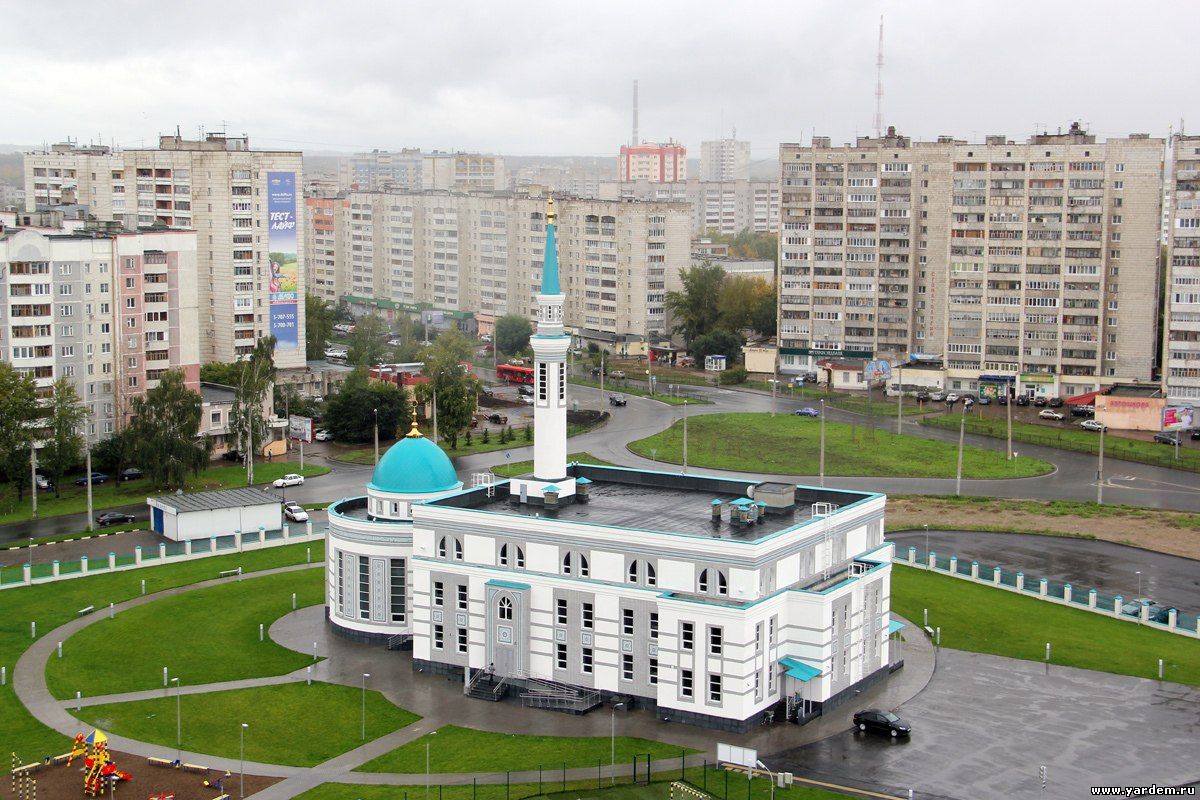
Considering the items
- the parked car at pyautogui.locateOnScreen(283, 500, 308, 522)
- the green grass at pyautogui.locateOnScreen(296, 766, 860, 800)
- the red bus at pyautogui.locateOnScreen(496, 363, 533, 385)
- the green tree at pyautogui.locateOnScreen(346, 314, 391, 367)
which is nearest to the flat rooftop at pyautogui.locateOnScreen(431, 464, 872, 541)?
the green grass at pyautogui.locateOnScreen(296, 766, 860, 800)

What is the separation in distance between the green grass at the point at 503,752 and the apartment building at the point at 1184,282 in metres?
89.1

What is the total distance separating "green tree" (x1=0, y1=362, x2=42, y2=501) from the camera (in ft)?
311

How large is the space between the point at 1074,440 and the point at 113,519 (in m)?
77.6

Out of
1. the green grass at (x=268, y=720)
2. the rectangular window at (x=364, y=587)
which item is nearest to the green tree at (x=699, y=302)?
the rectangular window at (x=364, y=587)

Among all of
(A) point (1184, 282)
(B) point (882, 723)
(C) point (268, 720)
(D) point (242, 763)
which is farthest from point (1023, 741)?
(A) point (1184, 282)

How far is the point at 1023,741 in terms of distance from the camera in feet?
187

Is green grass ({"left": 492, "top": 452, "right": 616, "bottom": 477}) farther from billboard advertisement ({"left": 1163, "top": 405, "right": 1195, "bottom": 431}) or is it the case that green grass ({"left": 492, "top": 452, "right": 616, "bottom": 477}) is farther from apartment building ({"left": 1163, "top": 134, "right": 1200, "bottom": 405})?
apartment building ({"left": 1163, "top": 134, "right": 1200, "bottom": 405})

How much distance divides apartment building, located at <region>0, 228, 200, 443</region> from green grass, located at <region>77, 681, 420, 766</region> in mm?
48858

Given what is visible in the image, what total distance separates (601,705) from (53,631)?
28.6m

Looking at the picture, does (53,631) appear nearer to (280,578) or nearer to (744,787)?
(280,578)

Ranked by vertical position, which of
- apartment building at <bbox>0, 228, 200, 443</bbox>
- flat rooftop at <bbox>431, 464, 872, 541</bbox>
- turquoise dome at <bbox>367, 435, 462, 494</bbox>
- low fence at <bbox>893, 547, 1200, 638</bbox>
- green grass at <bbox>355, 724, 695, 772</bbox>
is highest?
apartment building at <bbox>0, 228, 200, 443</bbox>

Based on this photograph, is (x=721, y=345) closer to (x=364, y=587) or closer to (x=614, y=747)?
(x=364, y=587)

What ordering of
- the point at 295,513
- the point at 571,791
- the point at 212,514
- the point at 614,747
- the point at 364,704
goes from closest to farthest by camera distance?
1. the point at 571,791
2. the point at 614,747
3. the point at 364,704
4. the point at 212,514
5. the point at 295,513

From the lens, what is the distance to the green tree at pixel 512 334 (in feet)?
564
